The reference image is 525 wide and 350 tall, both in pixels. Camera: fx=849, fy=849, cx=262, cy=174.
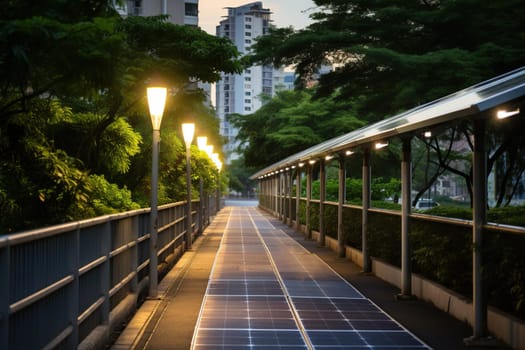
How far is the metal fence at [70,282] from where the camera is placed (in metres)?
5.42

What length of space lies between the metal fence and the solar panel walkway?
109 cm

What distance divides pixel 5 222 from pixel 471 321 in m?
6.15

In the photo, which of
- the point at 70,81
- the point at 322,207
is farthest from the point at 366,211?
the point at 70,81

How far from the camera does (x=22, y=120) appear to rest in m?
10.9

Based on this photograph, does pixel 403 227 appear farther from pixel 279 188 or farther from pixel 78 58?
pixel 279 188

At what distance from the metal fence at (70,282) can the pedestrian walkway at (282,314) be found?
0.49 meters

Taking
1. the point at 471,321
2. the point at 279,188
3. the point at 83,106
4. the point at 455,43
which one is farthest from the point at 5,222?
the point at 279,188

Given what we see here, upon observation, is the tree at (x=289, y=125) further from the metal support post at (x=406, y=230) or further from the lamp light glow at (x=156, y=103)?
the lamp light glow at (x=156, y=103)

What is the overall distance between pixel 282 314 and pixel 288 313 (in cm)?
14

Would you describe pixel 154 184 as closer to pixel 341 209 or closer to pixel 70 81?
pixel 70 81

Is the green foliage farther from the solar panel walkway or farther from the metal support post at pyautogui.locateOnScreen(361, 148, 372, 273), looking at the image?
the metal support post at pyautogui.locateOnScreen(361, 148, 372, 273)

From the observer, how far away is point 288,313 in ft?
37.8

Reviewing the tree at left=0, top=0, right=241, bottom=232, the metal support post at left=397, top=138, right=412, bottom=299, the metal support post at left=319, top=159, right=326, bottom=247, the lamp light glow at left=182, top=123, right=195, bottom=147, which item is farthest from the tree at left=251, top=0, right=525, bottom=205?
the metal support post at left=397, top=138, right=412, bottom=299

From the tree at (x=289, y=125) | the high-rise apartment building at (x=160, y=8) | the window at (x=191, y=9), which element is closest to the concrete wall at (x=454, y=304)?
the tree at (x=289, y=125)
